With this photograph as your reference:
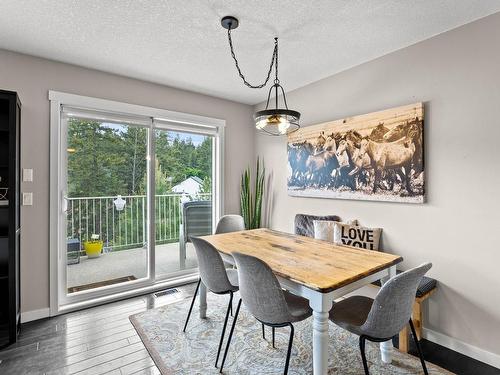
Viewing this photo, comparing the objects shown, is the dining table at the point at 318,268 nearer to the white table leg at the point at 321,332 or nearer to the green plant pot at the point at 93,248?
the white table leg at the point at 321,332

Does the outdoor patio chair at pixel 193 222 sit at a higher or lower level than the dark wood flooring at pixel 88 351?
higher

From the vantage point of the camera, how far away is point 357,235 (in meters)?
2.73

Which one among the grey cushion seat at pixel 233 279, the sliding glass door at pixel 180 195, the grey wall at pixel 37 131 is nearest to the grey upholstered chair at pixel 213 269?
the grey cushion seat at pixel 233 279

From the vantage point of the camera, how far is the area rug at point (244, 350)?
1.92 metres

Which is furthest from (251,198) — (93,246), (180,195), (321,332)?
(321,332)

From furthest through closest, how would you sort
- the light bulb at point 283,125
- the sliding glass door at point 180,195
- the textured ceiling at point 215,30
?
the sliding glass door at point 180,195
the light bulb at point 283,125
the textured ceiling at point 215,30

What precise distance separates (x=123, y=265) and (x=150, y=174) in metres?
1.17

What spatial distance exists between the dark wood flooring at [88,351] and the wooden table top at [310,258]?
38.5 inches

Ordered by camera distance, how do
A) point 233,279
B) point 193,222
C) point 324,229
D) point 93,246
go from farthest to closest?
point 193,222, point 93,246, point 324,229, point 233,279

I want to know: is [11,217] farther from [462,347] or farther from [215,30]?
[462,347]

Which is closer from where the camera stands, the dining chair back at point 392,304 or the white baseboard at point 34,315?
the dining chair back at point 392,304

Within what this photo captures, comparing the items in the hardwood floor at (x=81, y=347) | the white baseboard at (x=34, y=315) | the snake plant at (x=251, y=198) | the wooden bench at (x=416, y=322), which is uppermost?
the snake plant at (x=251, y=198)

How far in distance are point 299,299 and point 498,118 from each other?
1.94m

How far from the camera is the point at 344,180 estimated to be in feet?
9.67
